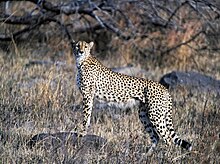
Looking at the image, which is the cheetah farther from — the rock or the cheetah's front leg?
the rock

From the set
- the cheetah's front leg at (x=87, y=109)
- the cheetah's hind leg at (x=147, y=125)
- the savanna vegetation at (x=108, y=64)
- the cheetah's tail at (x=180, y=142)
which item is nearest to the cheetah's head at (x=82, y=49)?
the savanna vegetation at (x=108, y=64)

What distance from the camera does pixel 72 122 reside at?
666 centimetres

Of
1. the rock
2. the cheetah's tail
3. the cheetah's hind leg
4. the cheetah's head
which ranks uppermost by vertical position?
the cheetah's head

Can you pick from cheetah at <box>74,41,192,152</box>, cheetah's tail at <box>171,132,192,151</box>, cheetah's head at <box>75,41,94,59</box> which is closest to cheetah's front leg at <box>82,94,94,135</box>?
cheetah at <box>74,41,192,152</box>

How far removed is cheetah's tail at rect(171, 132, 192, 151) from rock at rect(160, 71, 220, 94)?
10.7 feet

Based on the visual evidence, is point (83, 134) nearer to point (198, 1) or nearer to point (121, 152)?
point (121, 152)

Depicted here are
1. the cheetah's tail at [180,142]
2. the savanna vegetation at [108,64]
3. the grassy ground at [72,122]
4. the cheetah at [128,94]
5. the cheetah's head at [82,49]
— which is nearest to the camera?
the grassy ground at [72,122]

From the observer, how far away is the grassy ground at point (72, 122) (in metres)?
5.07

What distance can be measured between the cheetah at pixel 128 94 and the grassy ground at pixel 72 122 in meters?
0.17

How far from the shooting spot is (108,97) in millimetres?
6723

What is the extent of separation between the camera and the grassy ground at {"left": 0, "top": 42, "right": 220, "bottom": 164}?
507cm

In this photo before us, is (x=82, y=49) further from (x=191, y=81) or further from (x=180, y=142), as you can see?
(x=191, y=81)

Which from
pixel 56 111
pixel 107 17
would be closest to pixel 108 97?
pixel 56 111

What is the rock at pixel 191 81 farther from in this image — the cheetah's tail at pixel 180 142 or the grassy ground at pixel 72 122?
the cheetah's tail at pixel 180 142
